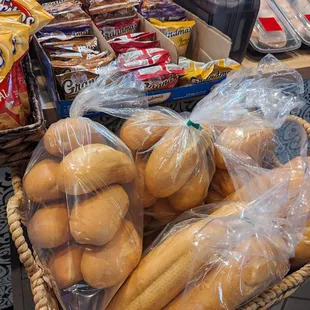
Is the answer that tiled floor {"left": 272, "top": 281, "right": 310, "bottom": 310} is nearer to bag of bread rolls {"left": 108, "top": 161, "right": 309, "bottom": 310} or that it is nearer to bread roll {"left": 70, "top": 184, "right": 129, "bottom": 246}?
bag of bread rolls {"left": 108, "top": 161, "right": 309, "bottom": 310}

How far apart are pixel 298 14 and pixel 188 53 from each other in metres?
0.44

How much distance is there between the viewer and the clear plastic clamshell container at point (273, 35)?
1098mm

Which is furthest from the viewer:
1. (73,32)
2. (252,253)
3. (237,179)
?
(73,32)

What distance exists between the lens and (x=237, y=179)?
0.64m

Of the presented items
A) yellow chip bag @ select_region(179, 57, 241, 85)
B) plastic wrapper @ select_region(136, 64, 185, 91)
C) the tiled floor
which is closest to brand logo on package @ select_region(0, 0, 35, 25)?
plastic wrapper @ select_region(136, 64, 185, 91)

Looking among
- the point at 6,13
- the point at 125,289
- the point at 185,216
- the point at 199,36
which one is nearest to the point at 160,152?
the point at 185,216

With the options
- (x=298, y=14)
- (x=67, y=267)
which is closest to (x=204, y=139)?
(x=67, y=267)

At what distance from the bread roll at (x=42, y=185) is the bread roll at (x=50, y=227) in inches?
0.7

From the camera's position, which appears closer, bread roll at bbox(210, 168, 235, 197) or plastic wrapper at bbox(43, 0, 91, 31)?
bread roll at bbox(210, 168, 235, 197)

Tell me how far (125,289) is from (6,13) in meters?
0.55

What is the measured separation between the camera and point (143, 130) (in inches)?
25.7

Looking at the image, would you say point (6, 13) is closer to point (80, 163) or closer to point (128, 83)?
point (128, 83)

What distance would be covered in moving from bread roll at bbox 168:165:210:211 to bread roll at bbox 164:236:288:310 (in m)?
0.12

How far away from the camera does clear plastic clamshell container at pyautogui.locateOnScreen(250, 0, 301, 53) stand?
1.10m
